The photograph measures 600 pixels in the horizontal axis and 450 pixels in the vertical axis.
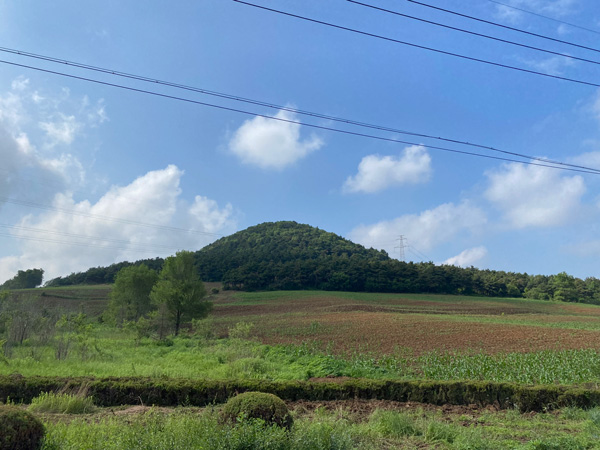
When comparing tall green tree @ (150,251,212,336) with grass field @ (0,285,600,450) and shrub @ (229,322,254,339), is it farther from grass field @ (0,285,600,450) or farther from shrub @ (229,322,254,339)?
shrub @ (229,322,254,339)

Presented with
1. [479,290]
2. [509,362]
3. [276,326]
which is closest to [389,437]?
[509,362]

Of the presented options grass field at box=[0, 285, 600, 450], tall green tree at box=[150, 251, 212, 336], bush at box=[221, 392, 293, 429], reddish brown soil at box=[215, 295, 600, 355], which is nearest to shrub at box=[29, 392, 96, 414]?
grass field at box=[0, 285, 600, 450]

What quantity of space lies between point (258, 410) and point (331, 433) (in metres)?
1.45

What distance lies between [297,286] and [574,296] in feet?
Answer: 235

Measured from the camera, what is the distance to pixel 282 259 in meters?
113

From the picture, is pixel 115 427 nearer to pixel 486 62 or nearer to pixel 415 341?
pixel 486 62

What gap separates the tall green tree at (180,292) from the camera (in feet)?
116

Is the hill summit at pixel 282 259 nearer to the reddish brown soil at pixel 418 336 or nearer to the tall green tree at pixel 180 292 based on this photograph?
the tall green tree at pixel 180 292

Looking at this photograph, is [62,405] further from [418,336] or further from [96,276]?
[96,276]

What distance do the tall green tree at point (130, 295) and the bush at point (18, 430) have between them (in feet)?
130

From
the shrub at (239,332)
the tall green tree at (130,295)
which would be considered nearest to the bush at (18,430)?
the shrub at (239,332)

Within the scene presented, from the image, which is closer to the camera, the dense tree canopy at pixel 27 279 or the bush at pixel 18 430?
the bush at pixel 18 430

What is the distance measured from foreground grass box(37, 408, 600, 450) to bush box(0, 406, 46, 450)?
27 cm

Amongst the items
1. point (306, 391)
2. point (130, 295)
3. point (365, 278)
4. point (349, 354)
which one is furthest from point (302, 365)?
point (365, 278)
